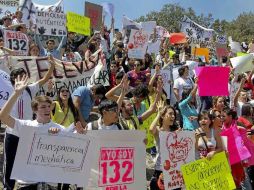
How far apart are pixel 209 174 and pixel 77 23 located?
278 inches

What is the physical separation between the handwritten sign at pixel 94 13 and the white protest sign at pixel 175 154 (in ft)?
28.2

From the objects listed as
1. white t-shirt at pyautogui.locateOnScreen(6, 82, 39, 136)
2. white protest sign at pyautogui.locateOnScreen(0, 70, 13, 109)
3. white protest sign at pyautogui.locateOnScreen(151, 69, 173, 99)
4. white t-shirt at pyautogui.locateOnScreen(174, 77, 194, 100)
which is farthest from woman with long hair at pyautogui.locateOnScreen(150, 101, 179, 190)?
white protest sign at pyautogui.locateOnScreen(151, 69, 173, 99)

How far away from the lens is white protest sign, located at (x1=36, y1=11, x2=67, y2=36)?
37.2 feet

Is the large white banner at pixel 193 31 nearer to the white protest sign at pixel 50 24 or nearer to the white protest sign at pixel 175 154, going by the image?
the white protest sign at pixel 50 24

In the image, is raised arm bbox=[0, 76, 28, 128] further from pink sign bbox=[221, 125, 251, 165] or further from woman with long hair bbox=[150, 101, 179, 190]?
pink sign bbox=[221, 125, 251, 165]

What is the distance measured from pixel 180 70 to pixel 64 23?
289 centimetres

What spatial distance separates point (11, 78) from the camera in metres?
6.14

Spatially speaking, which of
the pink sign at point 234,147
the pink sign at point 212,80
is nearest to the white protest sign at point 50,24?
the pink sign at point 212,80

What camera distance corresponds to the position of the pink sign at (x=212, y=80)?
9.33 metres

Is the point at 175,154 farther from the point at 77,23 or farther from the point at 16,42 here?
the point at 77,23

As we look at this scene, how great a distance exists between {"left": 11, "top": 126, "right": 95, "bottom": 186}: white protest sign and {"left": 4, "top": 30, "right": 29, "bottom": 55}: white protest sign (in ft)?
14.3

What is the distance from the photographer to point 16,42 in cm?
938

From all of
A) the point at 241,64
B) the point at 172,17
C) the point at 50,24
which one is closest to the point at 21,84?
the point at 50,24

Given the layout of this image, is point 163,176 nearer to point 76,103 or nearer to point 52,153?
A: point 52,153
